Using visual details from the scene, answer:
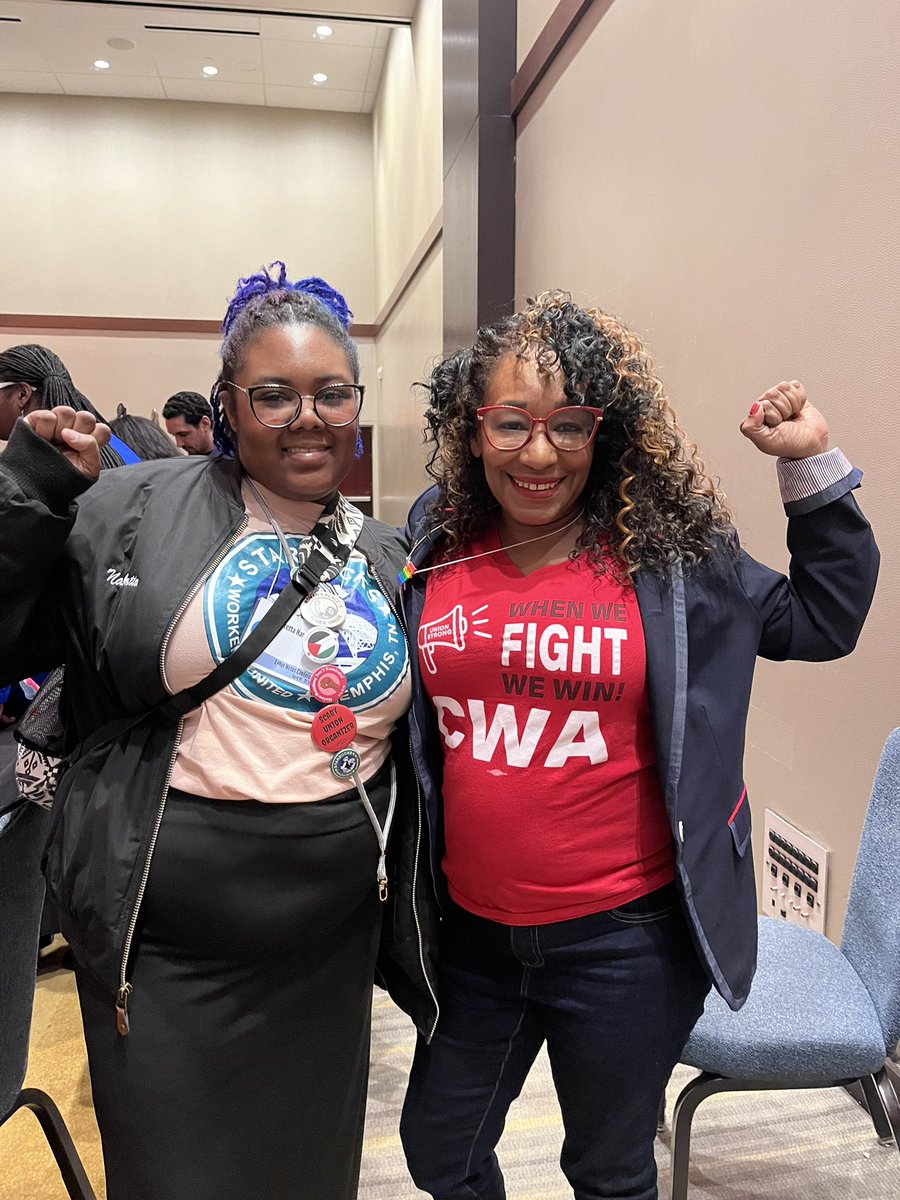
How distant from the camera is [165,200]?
8375mm

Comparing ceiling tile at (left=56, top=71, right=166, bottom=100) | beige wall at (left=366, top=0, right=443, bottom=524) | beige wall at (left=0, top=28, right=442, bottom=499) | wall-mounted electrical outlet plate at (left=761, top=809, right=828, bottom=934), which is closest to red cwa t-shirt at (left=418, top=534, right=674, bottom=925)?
wall-mounted electrical outlet plate at (left=761, top=809, right=828, bottom=934)

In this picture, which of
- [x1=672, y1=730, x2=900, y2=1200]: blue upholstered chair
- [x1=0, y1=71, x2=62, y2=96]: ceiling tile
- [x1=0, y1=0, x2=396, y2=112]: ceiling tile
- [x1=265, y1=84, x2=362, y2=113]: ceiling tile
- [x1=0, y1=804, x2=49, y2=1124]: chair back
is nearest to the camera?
[x1=0, y1=804, x2=49, y2=1124]: chair back

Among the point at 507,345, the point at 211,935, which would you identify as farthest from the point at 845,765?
the point at 211,935

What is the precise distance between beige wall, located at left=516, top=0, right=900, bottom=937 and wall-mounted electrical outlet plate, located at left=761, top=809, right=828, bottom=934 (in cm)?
3

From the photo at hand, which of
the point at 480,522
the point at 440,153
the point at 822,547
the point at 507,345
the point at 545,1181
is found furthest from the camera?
the point at 440,153

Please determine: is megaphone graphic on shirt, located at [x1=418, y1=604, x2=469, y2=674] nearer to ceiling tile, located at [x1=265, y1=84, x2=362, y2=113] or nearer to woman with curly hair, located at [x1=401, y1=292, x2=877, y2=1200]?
woman with curly hair, located at [x1=401, y1=292, x2=877, y2=1200]

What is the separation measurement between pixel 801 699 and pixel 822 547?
984 millimetres

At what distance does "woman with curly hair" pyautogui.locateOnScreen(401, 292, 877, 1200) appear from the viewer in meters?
1.10

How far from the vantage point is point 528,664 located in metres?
1.10

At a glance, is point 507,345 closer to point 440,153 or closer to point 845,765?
point 845,765

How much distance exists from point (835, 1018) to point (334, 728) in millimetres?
1060

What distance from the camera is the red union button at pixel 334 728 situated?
3.68 feet

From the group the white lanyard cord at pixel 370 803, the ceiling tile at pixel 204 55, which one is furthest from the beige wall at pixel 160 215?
the white lanyard cord at pixel 370 803

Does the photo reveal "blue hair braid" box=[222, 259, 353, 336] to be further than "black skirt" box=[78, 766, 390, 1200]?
Yes
